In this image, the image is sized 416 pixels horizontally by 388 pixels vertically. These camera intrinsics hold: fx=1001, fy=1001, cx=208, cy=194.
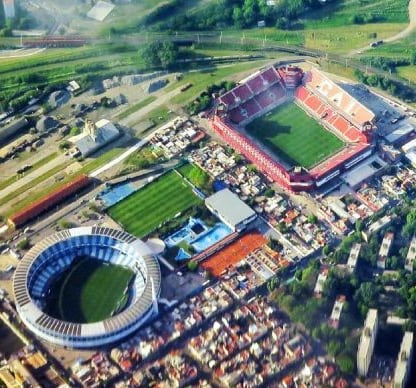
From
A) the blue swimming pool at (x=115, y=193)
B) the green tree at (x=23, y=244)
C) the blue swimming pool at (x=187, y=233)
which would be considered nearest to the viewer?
the green tree at (x=23, y=244)

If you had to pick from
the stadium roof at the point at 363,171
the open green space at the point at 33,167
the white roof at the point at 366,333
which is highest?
the stadium roof at the point at 363,171

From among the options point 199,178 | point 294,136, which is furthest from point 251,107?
point 199,178

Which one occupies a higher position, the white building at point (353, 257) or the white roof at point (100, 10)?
the white roof at point (100, 10)

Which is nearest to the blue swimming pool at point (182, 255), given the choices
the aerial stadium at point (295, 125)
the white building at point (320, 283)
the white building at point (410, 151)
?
the white building at point (320, 283)

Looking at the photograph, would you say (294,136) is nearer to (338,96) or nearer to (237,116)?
(237,116)

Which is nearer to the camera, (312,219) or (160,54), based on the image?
(312,219)

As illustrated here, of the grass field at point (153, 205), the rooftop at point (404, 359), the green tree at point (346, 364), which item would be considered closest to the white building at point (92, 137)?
the grass field at point (153, 205)

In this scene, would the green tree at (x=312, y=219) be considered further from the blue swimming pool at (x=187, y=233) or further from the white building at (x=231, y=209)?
the blue swimming pool at (x=187, y=233)

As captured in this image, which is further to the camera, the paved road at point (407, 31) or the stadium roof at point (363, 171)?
the paved road at point (407, 31)

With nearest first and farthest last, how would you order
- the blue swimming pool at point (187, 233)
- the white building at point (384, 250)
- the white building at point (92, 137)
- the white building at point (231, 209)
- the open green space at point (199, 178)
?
the white building at point (384, 250) → the blue swimming pool at point (187, 233) → the white building at point (231, 209) → the open green space at point (199, 178) → the white building at point (92, 137)
